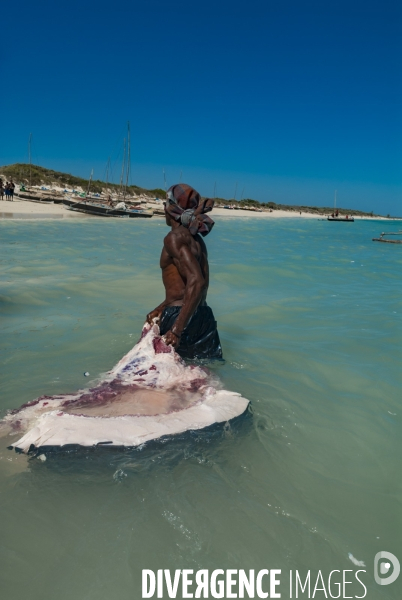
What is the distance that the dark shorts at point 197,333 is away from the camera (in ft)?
11.4

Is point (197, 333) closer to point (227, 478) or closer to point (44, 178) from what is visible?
point (227, 478)

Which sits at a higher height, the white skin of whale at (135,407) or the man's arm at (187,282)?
the man's arm at (187,282)

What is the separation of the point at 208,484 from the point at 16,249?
1121cm

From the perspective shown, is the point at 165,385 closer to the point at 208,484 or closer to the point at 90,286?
the point at 208,484

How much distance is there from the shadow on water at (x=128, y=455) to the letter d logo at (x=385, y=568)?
90cm

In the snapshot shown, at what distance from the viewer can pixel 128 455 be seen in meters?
2.30

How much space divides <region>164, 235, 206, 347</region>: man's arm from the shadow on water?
3.12 ft

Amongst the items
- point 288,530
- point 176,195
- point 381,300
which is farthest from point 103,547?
point 381,300

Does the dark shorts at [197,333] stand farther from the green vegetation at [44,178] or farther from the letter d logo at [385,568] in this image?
the green vegetation at [44,178]

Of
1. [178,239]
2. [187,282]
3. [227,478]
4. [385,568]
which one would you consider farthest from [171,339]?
[385,568]

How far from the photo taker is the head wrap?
11.2ft

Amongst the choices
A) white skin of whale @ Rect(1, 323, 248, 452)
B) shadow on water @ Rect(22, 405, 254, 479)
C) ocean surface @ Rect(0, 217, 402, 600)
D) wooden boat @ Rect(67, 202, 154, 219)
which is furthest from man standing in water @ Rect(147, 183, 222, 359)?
wooden boat @ Rect(67, 202, 154, 219)

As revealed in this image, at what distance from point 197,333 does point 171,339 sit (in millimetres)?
439

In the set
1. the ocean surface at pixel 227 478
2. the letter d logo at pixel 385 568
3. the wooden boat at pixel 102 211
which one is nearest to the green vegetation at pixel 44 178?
the wooden boat at pixel 102 211
